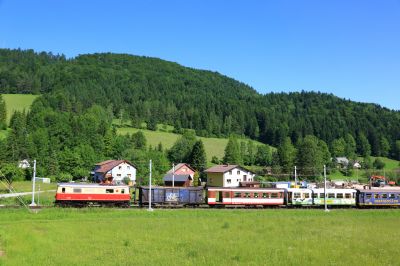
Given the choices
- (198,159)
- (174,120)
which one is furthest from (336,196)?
(174,120)

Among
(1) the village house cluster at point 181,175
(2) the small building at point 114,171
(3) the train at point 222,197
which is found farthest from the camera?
(2) the small building at point 114,171

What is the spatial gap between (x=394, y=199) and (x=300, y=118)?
5243 inches

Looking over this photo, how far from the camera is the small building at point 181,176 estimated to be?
92.6m

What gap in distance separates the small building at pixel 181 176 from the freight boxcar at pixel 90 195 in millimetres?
39482

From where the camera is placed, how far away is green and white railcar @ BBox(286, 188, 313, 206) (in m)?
53.3

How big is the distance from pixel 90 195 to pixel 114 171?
4645cm

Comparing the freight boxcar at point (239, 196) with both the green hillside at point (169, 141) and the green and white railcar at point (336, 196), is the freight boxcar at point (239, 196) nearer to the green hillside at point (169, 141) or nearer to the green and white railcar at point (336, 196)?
the green and white railcar at point (336, 196)

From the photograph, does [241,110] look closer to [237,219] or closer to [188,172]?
[188,172]

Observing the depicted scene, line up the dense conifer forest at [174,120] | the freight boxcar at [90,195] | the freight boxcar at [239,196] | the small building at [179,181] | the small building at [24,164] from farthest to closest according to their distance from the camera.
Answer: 1. the dense conifer forest at [174,120]
2. the small building at [179,181]
3. the small building at [24,164]
4. the freight boxcar at [239,196]
5. the freight boxcar at [90,195]

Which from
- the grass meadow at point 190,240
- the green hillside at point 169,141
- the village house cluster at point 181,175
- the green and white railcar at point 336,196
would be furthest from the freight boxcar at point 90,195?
the green hillside at point 169,141

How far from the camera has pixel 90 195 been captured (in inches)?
1928

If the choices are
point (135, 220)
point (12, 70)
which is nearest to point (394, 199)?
point (135, 220)

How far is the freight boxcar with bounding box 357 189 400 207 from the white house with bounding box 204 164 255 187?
1509 inches

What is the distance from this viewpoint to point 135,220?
37000mm
